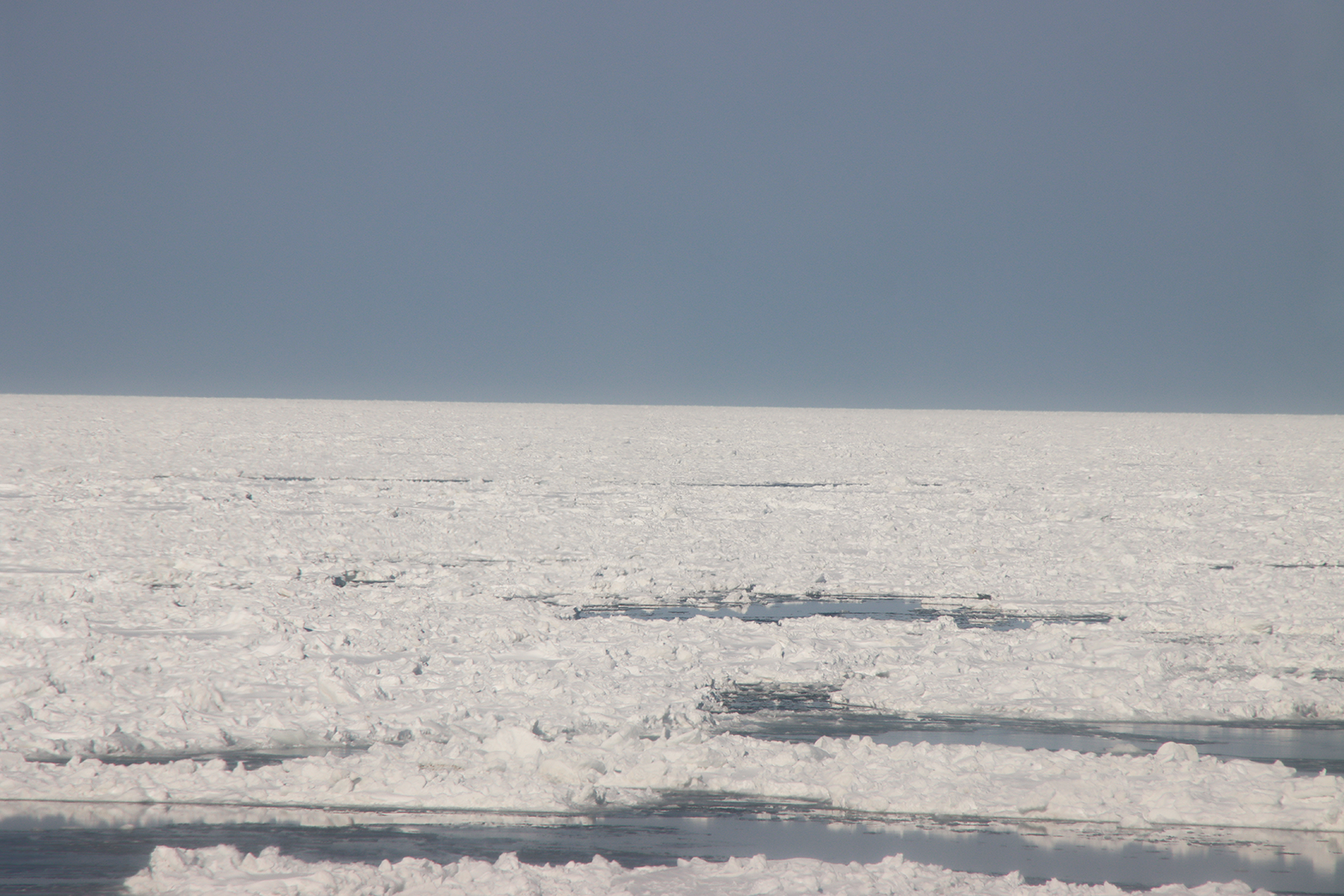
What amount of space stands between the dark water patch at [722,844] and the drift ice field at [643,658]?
11cm

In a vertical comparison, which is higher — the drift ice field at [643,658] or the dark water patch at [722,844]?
the drift ice field at [643,658]

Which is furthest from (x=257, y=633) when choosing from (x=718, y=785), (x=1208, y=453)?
(x=1208, y=453)

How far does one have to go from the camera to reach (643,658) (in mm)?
5945

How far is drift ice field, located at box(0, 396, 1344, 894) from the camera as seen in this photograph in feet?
12.8

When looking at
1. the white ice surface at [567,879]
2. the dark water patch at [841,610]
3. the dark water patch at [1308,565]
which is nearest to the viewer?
the white ice surface at [567,879]

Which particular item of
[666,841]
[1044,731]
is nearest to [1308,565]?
[1044,731]

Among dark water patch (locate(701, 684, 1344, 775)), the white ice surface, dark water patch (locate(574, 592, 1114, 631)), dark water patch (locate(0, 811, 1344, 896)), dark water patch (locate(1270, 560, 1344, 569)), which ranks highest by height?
dark water patch (locate(1270, 560, 1344, 569))

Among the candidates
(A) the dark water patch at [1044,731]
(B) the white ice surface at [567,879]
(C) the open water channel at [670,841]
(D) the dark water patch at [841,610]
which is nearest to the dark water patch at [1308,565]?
(D) the dark water patch at [841,610]

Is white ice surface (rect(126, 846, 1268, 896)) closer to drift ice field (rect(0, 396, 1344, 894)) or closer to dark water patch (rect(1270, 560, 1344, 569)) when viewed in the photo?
drift ice field (rect(0, 396, 1344, 894))

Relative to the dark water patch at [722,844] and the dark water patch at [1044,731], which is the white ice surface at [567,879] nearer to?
the dark water patch at [722,844]

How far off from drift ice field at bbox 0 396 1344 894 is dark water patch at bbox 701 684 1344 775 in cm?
3

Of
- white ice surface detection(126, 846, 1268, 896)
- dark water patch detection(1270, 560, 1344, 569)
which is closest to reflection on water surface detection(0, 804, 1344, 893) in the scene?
white ice surface detection(126, 846, 1268, 896)

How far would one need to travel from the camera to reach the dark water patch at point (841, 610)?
714 cm

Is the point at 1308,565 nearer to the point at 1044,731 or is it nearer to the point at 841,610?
the point at 841,610
